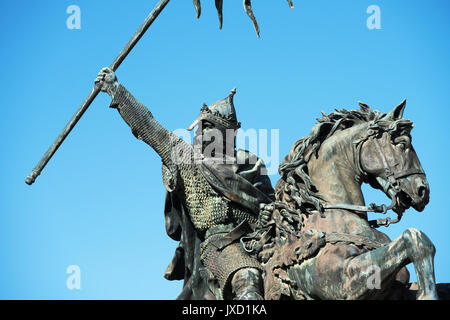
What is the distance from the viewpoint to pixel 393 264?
8414 mm

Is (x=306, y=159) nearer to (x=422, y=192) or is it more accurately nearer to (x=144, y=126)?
(x=422, y=192)

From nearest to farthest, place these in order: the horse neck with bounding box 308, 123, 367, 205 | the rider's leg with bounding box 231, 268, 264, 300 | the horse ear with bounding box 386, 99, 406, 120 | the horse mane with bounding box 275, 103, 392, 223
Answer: the horse ear with bounding box 386, 99, 406, 120
the horse neck with bounding box 308, 123, 367, 205
the horse mane with bounding box 275, 103, 392, 223
the rider's leg with bounding box 231, 268, 264, 300

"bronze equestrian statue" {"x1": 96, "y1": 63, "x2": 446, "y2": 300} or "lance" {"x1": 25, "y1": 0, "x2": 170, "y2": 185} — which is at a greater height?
"lance" {"x1": 25, "y1": 0, "x2": 170, "y2": 185}

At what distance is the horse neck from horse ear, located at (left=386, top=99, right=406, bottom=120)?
0.33 meters

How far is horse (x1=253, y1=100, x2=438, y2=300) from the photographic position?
343 inches

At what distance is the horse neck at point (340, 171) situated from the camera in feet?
31.3

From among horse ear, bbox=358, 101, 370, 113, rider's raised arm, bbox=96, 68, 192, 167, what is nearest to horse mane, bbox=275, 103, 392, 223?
horse ear, bbox=358, 101, 370, 113

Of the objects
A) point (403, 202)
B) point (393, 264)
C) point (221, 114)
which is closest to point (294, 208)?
point (403, 202)

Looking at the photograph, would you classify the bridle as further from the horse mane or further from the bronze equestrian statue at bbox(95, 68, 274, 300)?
the bronze equestrian statue at bbox(95, 68, 274, 300)

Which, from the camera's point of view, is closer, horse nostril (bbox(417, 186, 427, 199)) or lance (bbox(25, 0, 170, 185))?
horse nostril (bbox(417, 186, 427, 199))

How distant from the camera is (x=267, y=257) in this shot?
10.2 metres
